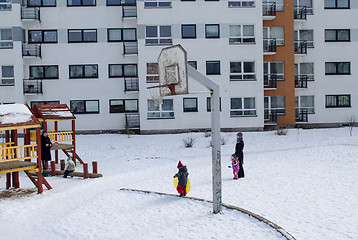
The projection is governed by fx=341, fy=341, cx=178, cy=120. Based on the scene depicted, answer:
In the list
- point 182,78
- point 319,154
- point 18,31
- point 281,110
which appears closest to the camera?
point 182,78

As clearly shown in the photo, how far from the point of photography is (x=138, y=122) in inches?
1105

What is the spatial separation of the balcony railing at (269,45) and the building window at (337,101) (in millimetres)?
6825

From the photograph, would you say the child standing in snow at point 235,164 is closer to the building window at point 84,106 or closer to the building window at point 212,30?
the building window at point 212,30

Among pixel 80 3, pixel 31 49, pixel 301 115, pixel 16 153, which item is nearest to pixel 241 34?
pixel 301 115

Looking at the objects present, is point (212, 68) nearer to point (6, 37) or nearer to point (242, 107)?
point (242, 107)

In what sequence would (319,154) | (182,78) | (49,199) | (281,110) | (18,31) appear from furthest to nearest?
1. (281,110)
2. (18,31)
3. (319,154)
4. (49,199)
5. (182,78)

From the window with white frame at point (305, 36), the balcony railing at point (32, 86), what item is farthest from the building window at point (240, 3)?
the balcony railing at point (32, 86)

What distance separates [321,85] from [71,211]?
86.2ft

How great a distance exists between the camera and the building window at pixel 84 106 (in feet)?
92.3

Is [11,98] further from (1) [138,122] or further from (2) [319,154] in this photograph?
(2) [319,154]

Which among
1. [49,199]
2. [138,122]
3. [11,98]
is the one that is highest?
[11,98]

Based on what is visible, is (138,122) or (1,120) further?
(138,122)

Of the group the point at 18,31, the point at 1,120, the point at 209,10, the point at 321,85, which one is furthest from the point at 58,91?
the point at 321,85

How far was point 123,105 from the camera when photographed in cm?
2852
